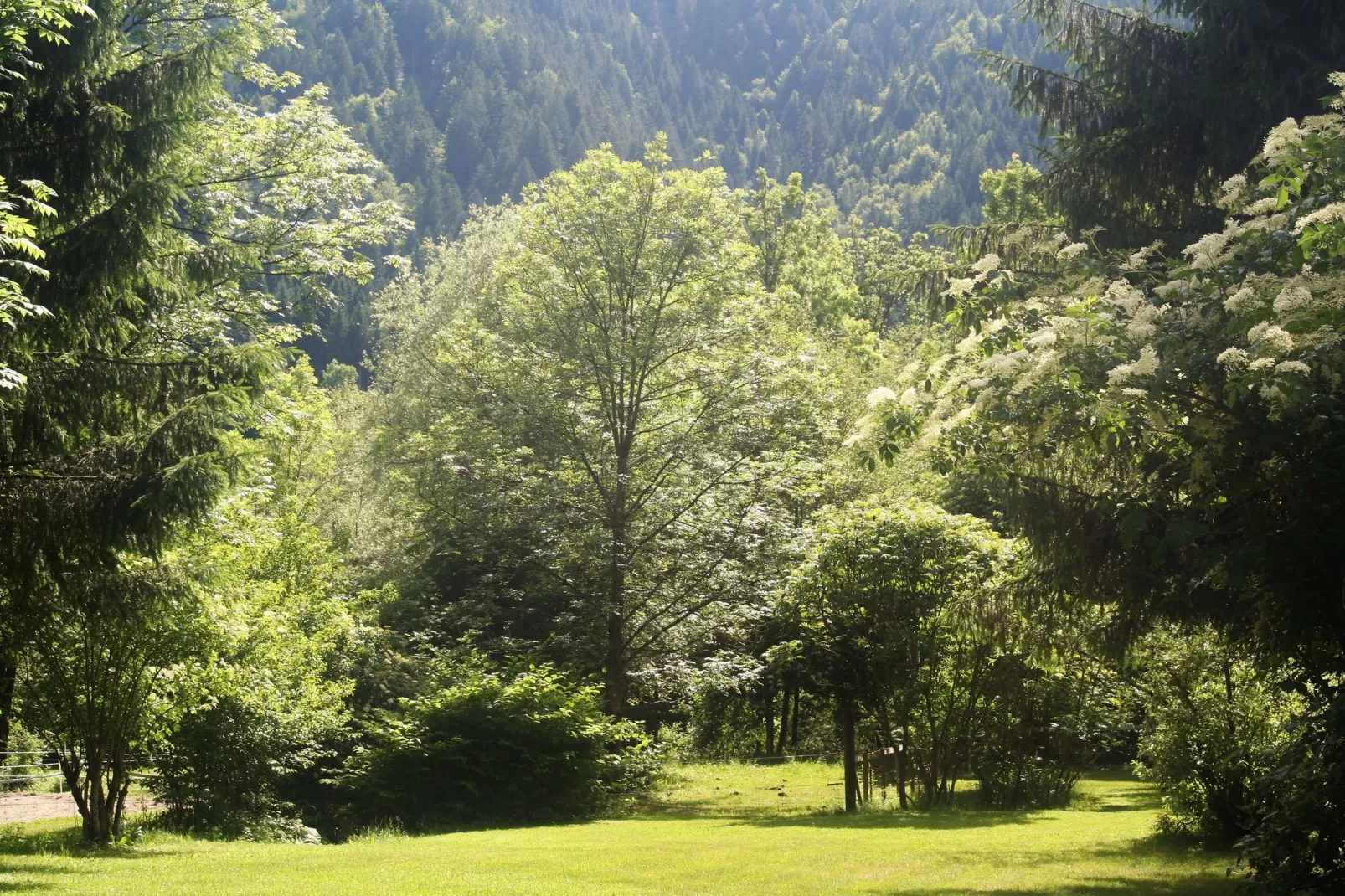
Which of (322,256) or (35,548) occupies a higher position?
(322,256)

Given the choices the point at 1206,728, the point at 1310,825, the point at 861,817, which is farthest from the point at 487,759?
the point at 1310,825

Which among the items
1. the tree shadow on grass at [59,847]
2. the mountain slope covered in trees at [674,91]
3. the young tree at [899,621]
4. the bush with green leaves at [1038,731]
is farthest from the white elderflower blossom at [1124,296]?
the mountain slope covered in trees at [674,91]

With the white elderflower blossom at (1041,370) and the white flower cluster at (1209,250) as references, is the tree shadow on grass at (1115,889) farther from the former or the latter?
the white flower cluster at (1209,250)

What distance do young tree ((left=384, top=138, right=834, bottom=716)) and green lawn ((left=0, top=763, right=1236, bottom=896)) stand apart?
19.9ft

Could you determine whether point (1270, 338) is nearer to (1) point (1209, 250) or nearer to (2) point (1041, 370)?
(2) point (1041, 370)

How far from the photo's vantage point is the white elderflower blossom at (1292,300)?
607 centimetres

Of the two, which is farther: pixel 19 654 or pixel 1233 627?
pixel 19 654

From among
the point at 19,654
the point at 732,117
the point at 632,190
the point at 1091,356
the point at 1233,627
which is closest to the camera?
the point at 1091,356

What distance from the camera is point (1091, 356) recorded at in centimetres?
696

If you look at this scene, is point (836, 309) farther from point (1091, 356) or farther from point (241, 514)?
point (1091, 356)

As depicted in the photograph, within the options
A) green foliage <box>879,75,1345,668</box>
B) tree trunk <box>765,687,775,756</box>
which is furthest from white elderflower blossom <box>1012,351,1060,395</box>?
tree trunk <box>765,687,775,756</box>

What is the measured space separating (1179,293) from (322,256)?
13050 millimetres

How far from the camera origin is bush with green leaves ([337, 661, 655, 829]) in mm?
17656

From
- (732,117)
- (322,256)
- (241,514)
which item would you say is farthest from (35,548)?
(732,117)
